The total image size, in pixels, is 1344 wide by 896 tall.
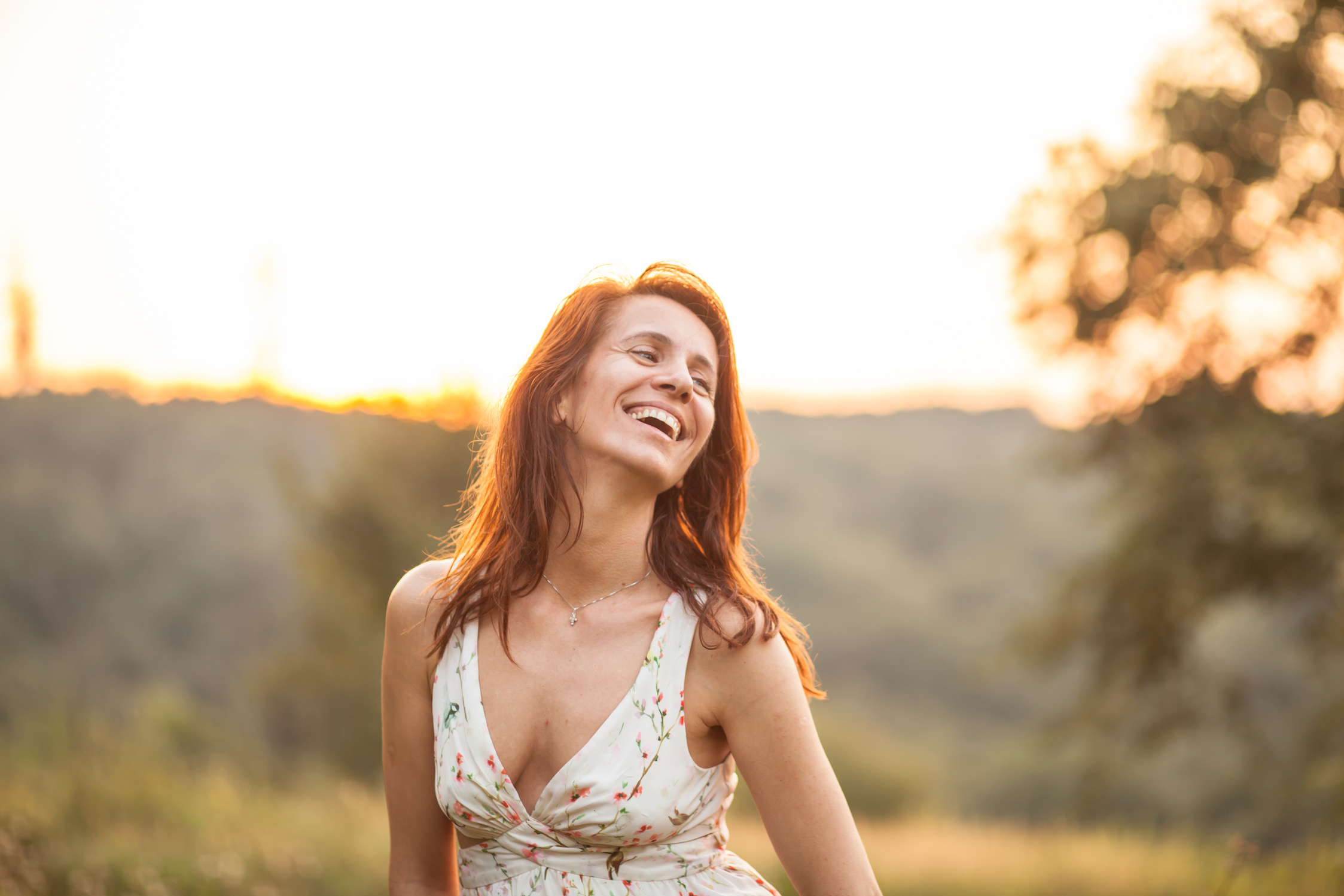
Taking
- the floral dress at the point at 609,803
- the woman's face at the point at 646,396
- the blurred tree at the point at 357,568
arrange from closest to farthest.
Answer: the floral dress at the point at 609,803
the woman's face at the point at 646,396
the blurred tree at the point at 357,568

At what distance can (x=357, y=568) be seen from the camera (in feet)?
50.3

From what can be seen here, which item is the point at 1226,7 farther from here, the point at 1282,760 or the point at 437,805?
the point at 437,805

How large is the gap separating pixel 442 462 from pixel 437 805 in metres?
12.9

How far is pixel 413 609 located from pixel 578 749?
515 millimetres

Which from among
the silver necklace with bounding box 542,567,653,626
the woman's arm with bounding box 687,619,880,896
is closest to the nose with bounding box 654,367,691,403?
the silver necklace with bounding box 542,567,653,626

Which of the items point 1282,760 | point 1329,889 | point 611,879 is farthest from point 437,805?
point 1282,760

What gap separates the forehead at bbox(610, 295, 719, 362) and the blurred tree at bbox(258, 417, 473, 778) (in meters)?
12.4

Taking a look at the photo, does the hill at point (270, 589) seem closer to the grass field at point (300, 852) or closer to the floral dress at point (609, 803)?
the grass field at point (300, 852)

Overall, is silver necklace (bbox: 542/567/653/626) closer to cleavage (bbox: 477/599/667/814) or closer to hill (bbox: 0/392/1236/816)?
cleavage (bbox: 477/599/667/814)

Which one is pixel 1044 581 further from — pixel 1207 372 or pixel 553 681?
pixel 553 681

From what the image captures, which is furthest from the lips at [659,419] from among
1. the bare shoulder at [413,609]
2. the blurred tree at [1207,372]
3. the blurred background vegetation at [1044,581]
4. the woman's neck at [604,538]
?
the blurred tree at [1207,372]

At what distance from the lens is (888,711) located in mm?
30922

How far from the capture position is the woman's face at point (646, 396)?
1.93 m

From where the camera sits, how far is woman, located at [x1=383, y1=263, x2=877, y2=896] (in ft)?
5.96
